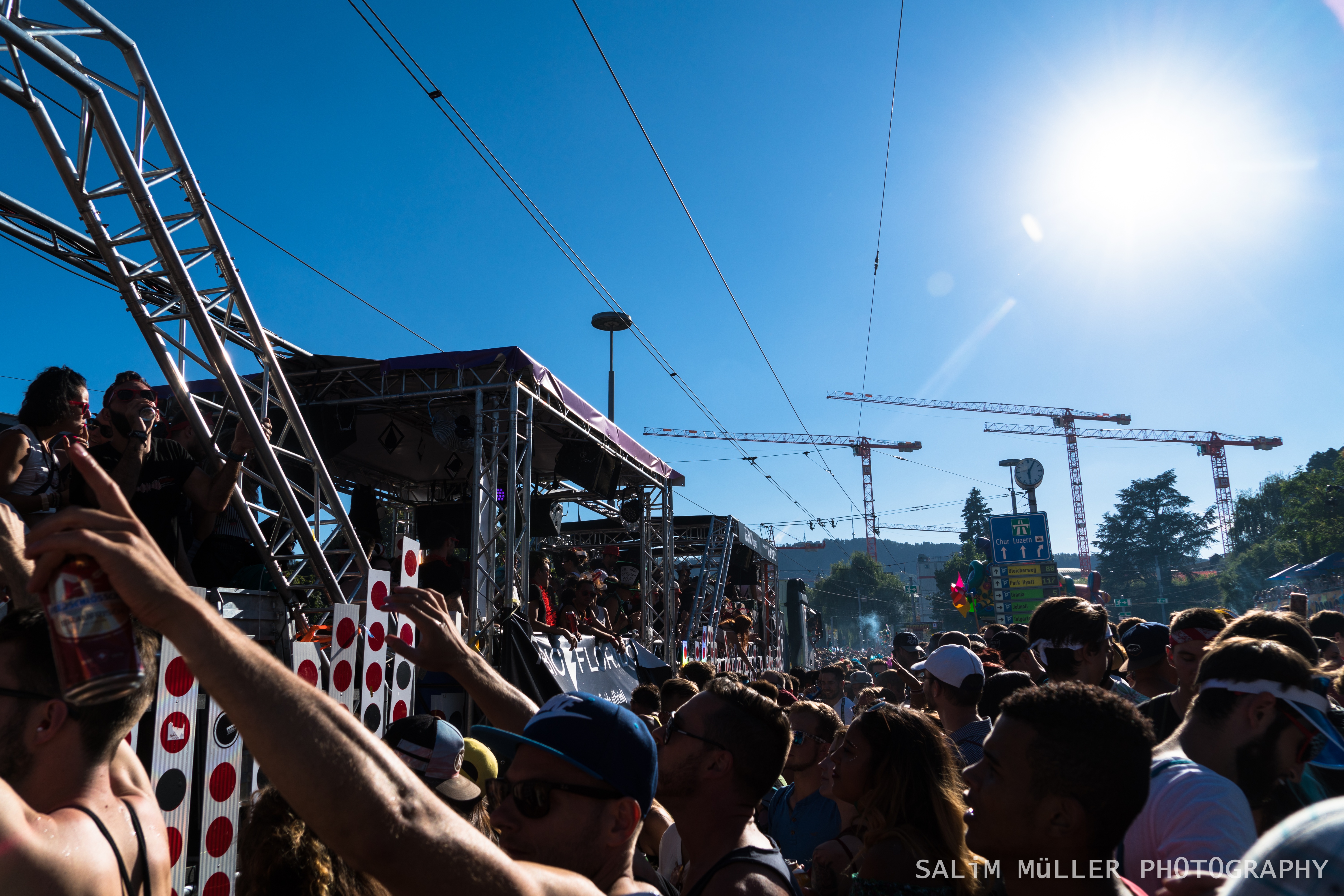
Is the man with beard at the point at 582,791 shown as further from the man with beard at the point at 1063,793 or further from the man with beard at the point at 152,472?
the man with beard at the point at 152,472

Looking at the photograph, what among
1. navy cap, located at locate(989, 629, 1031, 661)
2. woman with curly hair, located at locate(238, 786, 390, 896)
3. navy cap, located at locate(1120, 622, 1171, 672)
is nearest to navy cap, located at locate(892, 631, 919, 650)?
navy cap, located at locate(989, 629, 1031, 661)

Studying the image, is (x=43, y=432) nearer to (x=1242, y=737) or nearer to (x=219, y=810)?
(x=219, y=810)

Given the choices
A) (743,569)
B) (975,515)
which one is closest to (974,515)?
(975,515)

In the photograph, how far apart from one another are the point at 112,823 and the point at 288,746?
47.1 inches

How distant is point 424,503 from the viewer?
1355cm

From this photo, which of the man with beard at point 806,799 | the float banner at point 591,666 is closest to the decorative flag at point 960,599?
the float banner at point 591,666

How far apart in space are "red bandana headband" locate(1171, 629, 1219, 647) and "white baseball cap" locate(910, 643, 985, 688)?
1.14 m

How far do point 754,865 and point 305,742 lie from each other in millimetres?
1594

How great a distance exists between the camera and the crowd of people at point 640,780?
1064 mm

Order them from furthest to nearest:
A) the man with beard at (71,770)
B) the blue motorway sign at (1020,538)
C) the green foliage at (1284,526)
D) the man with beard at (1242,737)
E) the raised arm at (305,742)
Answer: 1. the green foliage at (1284,526)
2. the blue motorway sign at (1020,538)
3. the man with beard at (1242,737)
4. the man with beard at (71,770)
5. the raised arm at (305,742)

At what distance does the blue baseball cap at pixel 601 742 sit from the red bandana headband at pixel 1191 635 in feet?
9.20

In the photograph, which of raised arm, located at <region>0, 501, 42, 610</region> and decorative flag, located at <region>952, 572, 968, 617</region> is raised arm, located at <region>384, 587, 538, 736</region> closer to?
raised arm, located at <region>0, 501, 42, 610</region>

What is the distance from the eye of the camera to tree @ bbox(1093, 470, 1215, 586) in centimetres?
8994

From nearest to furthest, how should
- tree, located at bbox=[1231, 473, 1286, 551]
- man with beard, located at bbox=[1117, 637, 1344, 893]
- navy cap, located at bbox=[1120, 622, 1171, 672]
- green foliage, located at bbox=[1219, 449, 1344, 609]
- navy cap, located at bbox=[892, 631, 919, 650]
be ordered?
man with beard, located at bbox=[1117, 637, 1344, 893]
navy cap, located at bbox=[1120, 622, 1171, 672]
navy cap, located at bbox=[892, 631, 919, 650]
green foliage, located at bbox=[1219, 449, 1344, 609]
tree, located at bbox=[1231, 473, 1286, 551]
